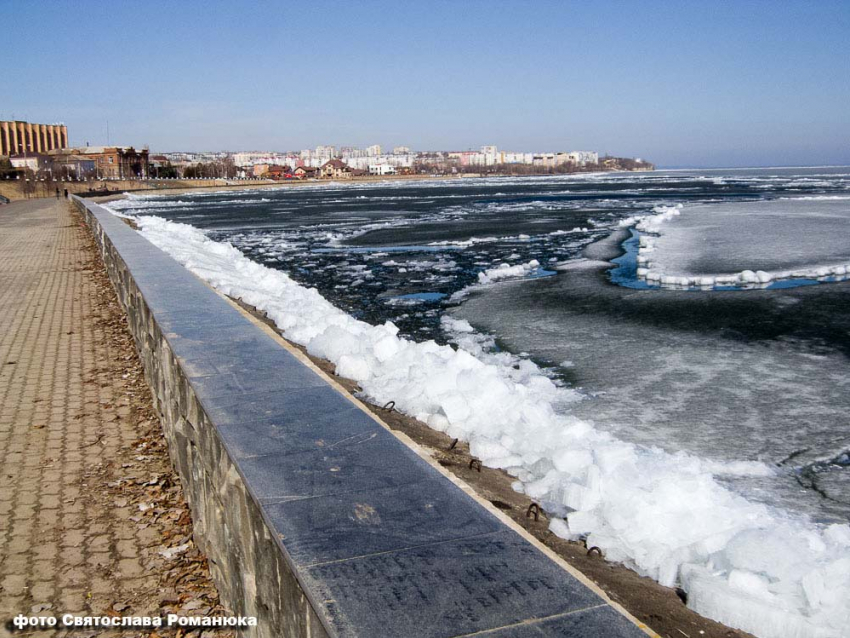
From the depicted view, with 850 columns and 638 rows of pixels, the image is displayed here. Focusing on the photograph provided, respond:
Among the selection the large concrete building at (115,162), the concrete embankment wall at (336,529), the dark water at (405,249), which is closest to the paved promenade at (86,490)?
the concrete embankment wall at (336,529)

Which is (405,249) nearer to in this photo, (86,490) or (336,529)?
(86,490)

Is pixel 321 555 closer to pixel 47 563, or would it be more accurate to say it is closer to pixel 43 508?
pixel 47 563

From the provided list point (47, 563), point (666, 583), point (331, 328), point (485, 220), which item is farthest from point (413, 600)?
point (485, 220)

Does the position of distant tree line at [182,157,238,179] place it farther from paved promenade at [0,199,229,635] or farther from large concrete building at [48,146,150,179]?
paved promenade at [0,199,229,635]

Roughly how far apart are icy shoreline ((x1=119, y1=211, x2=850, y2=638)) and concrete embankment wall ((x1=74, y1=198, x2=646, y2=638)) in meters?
1.18

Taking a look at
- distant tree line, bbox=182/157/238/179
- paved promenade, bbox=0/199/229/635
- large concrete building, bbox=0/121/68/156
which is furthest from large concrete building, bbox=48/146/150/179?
paved promenade, bbox=0/199/229/635

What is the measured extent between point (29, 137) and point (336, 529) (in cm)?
18105

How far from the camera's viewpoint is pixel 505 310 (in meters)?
11.1

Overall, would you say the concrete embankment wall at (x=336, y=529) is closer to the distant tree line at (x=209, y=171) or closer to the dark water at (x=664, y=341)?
the dark water at (x=664, y=341)

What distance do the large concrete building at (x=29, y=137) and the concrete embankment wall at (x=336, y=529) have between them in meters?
162

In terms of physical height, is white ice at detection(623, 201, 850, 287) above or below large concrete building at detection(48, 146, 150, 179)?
below

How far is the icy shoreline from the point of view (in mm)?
2918

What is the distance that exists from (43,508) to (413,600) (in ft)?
9.83

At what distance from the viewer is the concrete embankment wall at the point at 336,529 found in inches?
72.4
